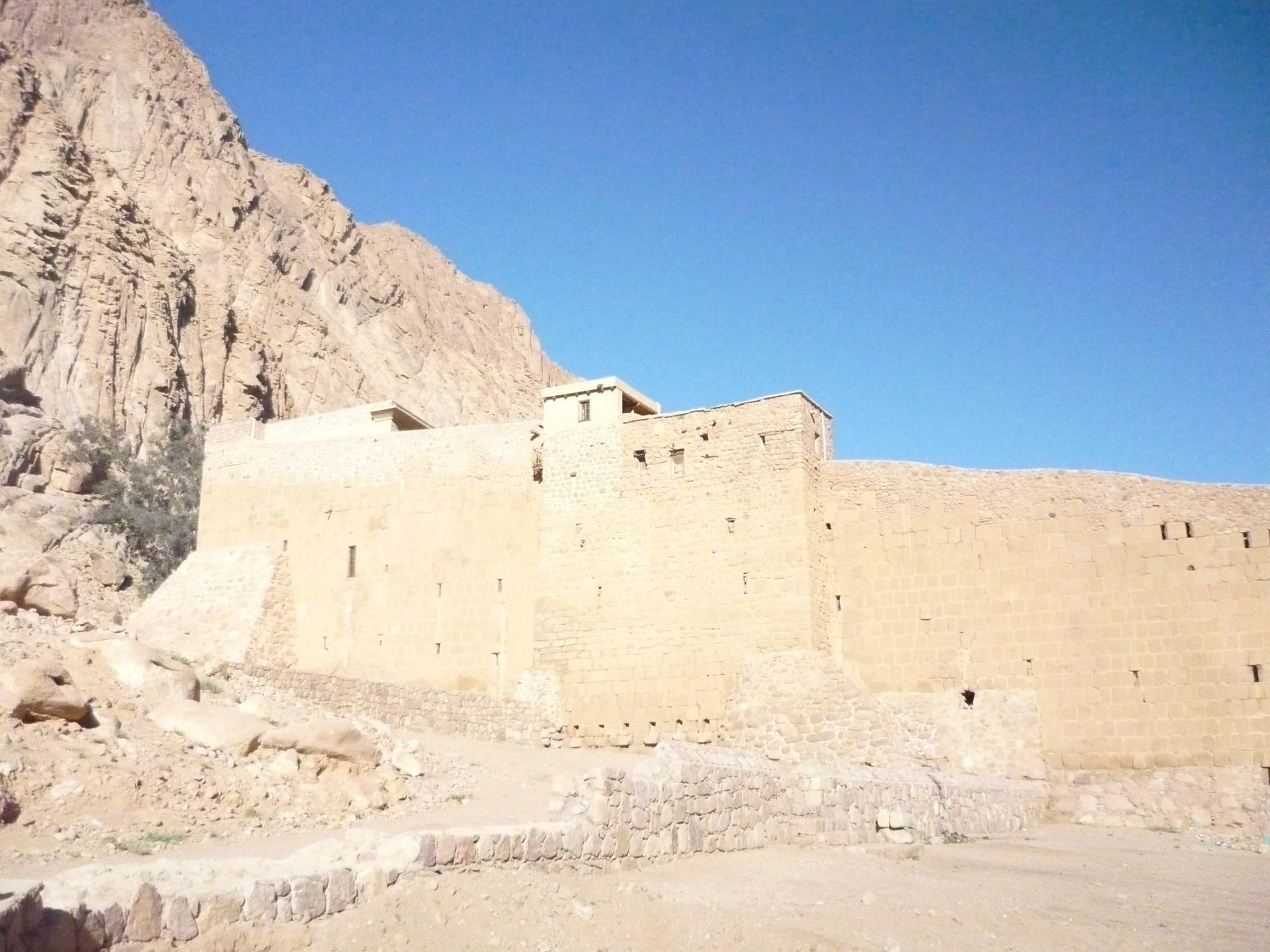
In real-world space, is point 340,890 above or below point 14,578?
below

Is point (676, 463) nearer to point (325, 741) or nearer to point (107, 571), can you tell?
point (325, 741)

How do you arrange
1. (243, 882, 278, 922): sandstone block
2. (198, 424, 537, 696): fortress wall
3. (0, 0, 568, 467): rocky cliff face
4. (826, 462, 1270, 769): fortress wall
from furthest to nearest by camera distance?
(0, 0, 568, 467): rocky cliff face < (198, 424, 537, 696): fortress wall < (826, 462, 1270, 769): fortress wall < (243, 882, 278, 922): sandstone block

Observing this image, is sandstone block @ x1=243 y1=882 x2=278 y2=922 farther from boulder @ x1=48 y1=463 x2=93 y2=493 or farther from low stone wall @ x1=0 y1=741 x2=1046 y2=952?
boulder @ x1=48 y1=463 x2=93 y2=493

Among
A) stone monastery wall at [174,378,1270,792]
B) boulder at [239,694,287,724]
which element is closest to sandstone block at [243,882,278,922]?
boulder at [239,694,287,724]

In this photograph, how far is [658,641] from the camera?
18.0 meters

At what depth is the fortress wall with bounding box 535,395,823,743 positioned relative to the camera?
56.7 ft

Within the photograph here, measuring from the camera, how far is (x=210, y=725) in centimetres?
1014

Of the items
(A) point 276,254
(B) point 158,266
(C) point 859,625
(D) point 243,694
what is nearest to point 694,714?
(C) point 859,625

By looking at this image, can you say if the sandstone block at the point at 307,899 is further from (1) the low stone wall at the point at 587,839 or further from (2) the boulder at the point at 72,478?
(2) the boulder at the point at 72,478

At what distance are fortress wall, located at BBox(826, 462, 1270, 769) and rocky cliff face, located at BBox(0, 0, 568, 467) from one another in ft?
65.2

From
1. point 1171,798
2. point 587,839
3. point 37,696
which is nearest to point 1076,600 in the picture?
point 1171,798

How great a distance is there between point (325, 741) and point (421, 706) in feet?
22.5

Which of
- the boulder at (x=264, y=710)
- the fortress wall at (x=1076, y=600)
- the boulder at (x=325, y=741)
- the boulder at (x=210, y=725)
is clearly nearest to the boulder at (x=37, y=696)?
the boulder at (x=210, y=725)

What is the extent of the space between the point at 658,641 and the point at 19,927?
44.7 feet
